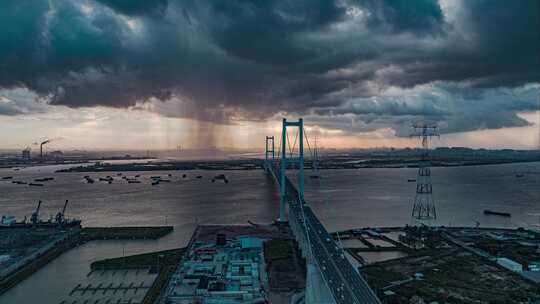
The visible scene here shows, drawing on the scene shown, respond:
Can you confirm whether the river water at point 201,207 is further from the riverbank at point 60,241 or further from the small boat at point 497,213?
the small boat at point 497,213

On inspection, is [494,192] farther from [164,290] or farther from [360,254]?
[164,290]

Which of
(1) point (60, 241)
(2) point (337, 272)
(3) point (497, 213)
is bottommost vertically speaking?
(1) point (60, 241)

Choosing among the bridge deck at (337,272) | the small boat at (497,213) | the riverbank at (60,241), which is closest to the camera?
the bridge deck at (337,272)

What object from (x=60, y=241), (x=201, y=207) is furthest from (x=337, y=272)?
(x=201, y=207)

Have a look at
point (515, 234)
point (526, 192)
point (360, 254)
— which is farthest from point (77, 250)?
point (526, 192)

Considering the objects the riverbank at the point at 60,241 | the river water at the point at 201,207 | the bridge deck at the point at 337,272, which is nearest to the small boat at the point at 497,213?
the river water at the point at 201,207

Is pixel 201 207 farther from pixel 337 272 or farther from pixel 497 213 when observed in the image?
pixel 497 213

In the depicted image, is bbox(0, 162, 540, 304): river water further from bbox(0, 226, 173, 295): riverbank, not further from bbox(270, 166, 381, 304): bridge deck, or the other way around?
bbox(270, 166, 381, 304): bridge deck

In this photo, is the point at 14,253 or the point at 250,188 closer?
the point at 14,253

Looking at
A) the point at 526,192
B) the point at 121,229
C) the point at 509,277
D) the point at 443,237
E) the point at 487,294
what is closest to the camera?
the point at 487,294
